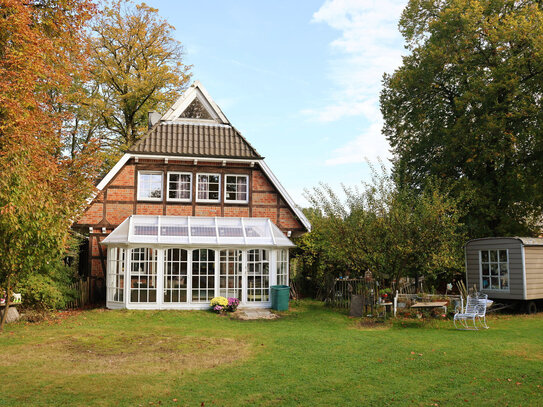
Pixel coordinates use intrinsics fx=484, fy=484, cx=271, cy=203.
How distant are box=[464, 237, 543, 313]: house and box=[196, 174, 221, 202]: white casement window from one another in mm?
9504

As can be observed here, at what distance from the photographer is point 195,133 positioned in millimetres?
17922

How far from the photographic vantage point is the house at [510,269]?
52.1 ft

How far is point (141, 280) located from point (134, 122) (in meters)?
14.1

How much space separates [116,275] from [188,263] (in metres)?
2.31

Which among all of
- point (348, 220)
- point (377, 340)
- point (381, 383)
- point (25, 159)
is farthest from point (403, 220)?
point (25, 159)

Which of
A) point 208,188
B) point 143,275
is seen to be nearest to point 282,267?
point 208,188

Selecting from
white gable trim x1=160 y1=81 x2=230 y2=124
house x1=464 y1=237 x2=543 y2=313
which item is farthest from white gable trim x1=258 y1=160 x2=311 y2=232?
house x1=464 y1=237 x2=543 y2=313

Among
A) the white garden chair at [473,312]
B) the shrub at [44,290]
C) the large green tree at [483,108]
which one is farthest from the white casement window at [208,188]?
the white garden chair at [473,312]

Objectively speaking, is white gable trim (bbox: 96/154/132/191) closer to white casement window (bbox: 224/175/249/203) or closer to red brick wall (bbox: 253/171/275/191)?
white casement window (bbox: 224/175/249/203)

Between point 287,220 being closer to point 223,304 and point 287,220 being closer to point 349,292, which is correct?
point 349,292

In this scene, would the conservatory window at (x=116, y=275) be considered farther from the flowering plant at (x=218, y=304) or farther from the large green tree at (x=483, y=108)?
the large green tree at (x=483, y=108)

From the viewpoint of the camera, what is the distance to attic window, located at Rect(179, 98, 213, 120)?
18.4 meters

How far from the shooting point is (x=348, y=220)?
1527 cm

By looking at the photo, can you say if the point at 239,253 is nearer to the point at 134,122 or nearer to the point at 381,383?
the point at 381,383
